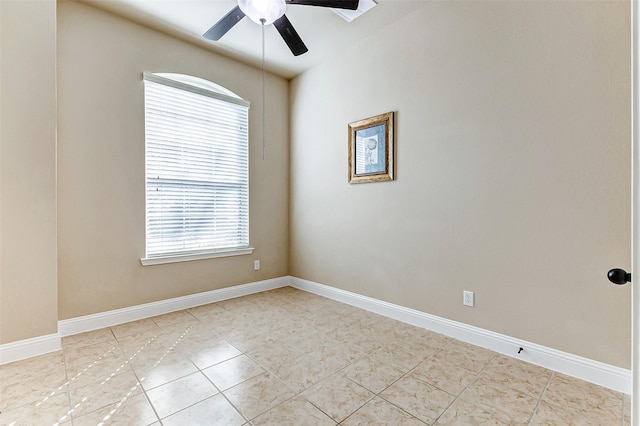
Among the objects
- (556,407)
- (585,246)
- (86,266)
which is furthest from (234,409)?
(585,246)

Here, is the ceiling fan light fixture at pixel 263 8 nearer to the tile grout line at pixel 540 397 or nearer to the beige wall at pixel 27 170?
the beige wall at pixel 27 170

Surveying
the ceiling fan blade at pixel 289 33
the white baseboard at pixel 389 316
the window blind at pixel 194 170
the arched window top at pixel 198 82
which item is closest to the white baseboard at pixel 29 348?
the white baseboard at pixel 389 316

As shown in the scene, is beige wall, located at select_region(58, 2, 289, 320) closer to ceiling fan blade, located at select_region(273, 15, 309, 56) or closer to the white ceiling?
the white ceiling

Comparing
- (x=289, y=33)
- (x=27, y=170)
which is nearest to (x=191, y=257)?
(x=27, y=170)

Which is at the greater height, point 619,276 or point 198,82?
point 198,82

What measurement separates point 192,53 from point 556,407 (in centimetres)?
417

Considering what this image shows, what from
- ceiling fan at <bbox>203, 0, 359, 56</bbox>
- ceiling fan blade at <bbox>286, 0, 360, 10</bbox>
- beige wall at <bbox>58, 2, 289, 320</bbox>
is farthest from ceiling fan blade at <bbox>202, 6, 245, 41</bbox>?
beige wall at <bbox>58, 2, 289, 320</bbox>

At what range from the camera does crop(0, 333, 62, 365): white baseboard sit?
6.55 feet

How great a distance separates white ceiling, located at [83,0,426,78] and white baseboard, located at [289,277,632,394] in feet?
9.07

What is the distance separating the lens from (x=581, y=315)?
186 centimetres

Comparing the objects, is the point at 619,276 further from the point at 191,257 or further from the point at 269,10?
the point at 191,257

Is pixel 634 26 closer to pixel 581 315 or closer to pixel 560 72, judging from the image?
pixel 560 72

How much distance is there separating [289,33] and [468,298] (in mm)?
2520

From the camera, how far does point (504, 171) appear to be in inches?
84.7
